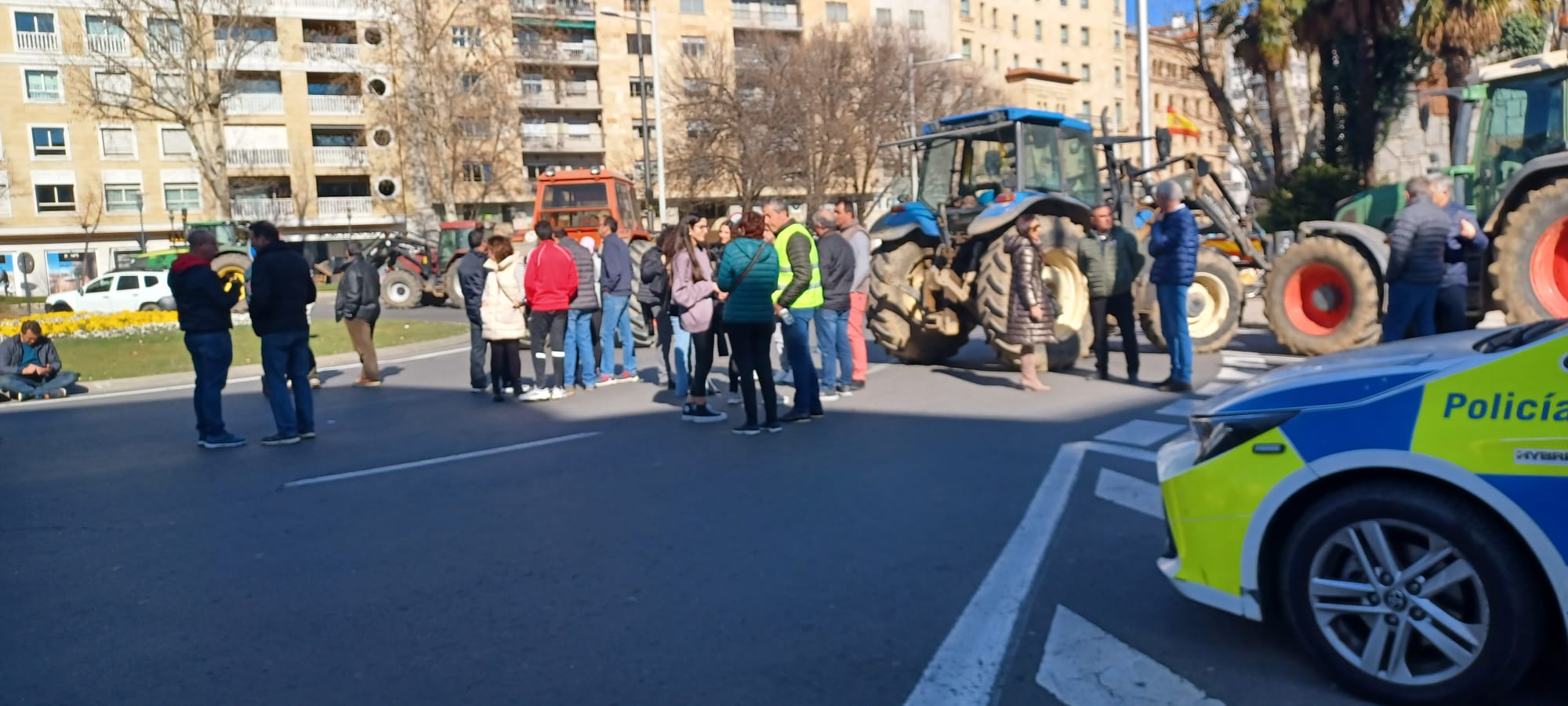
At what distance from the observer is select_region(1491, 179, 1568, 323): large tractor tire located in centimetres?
1046

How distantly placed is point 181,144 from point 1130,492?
60.7 m

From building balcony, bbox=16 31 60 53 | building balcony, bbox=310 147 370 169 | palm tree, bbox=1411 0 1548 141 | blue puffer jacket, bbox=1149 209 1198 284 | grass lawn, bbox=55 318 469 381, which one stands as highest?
building balcony, bbox=16 31 60 53

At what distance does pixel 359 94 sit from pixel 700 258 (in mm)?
53390

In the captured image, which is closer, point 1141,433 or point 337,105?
point 1141,433

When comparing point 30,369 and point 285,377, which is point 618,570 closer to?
point 285,377

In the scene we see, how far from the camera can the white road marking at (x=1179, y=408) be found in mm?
9562

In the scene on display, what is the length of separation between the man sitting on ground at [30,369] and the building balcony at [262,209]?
45.9 m

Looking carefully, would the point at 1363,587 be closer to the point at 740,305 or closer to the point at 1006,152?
the point at 740,305

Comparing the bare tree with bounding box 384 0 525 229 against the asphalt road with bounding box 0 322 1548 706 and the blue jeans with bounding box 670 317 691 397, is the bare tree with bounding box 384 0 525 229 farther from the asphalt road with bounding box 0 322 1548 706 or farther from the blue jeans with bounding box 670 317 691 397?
the asphalt road with bounding box 0 322 1548 706

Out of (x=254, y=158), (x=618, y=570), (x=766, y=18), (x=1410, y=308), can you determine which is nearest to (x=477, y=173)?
(x=254, y=158)

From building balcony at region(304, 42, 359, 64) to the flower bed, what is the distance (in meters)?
37.7

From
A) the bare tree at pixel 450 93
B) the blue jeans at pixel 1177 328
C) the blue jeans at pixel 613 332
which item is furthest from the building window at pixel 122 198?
the blue jeans at pixel 1177 328

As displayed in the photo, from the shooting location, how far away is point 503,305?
1161cm

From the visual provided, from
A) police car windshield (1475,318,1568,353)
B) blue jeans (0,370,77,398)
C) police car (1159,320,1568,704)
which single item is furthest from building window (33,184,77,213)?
police car windshield (1475,318,1568,353)
